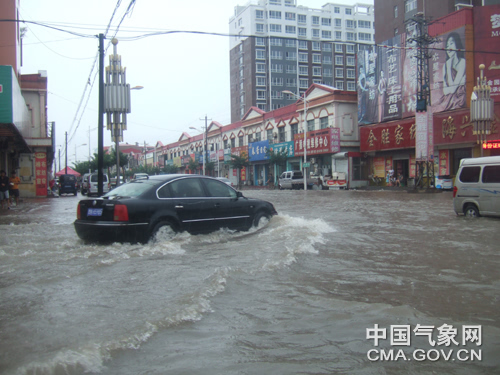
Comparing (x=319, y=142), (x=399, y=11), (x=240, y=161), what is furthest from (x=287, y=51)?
(x=319, y=142)

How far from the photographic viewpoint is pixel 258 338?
12.2ft

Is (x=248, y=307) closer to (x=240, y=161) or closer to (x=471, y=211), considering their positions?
(x=471, y=211)

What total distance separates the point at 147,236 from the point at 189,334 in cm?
429

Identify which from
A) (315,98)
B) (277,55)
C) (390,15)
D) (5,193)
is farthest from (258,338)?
(277,55)

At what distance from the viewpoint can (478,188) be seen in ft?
41.1

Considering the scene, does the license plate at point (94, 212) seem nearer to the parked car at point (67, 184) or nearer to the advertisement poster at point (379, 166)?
the parked car at point (67, 184)

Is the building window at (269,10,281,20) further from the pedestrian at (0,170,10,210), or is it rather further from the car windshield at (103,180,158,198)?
the car windshield at (103,180,158,198)

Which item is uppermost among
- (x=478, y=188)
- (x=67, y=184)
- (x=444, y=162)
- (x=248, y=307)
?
(x=444, y=162)

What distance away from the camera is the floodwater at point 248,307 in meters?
3.28

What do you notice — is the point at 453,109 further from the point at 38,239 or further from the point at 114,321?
the point at 114,321

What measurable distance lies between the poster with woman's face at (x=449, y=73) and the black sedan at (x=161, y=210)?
26.6 metres

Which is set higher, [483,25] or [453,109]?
[483,25]

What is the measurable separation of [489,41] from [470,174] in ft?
74.5

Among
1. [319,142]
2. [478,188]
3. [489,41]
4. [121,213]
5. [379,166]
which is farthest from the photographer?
[319,142]
